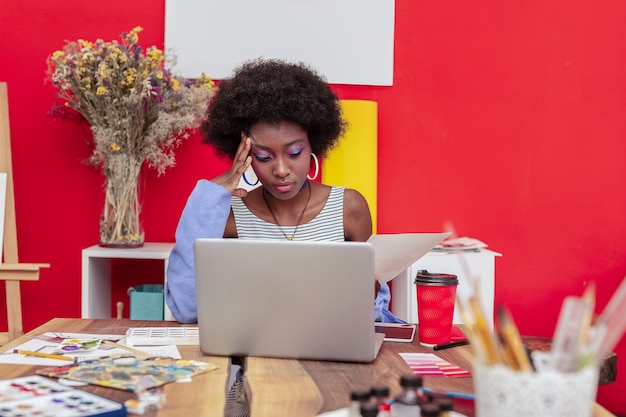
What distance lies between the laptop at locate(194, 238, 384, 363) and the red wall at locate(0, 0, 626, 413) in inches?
72.9

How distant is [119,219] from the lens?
2.95 meters

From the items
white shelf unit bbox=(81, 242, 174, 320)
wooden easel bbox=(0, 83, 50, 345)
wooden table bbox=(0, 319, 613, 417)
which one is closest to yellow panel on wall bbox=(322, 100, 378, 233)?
white shelf unit bbox=(81, 242, 174, 320)

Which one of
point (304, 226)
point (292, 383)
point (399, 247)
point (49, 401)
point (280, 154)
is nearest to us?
point (49, 401)

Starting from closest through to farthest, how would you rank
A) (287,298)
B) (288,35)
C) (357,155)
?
1. (287,298)
2. (357,155)
3. (288,35)

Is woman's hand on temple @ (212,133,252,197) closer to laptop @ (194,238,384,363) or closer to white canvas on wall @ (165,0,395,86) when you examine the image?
laptop @ (194,238,384,363)

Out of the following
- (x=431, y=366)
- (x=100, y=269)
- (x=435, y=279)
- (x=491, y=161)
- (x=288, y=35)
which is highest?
(x=288, y=35)

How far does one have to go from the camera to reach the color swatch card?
4.55 ft

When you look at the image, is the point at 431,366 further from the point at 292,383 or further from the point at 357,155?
the point at 357,155

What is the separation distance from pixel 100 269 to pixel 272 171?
4.08 ft

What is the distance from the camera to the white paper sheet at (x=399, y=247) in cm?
161

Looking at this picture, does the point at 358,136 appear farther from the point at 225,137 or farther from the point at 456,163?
the point at 225,137

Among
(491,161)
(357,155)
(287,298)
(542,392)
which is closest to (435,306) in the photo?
(287,298)

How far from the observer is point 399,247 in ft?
5.34

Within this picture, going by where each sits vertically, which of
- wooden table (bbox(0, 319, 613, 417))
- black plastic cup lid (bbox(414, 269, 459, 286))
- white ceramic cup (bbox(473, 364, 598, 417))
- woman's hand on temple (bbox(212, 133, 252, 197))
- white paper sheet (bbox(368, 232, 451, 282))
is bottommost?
wooden table (bbox(0, 319, 613, 417))
